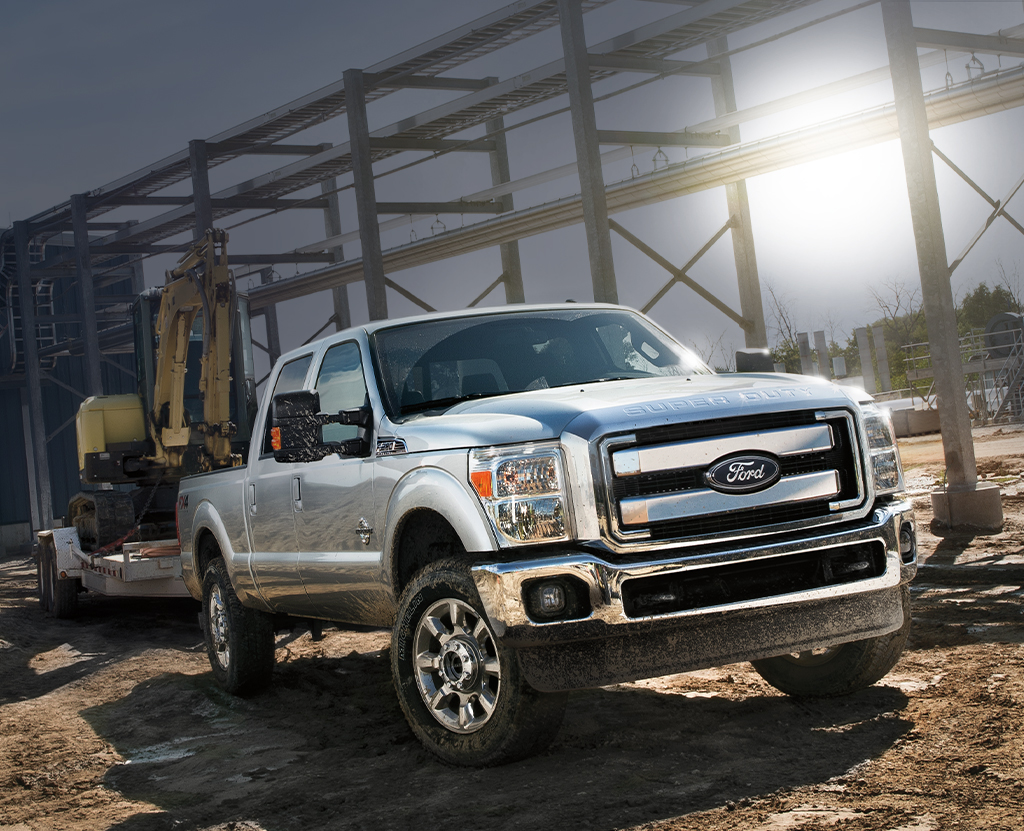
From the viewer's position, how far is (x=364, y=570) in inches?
229

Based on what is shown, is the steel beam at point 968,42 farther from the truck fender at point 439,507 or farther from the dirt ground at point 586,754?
the truck fender at point 439,507

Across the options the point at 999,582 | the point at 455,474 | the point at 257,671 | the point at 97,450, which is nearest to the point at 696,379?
the point at 455,474

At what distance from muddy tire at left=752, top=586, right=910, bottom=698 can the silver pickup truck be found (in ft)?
0.04

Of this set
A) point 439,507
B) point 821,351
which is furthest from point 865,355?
point 439,507

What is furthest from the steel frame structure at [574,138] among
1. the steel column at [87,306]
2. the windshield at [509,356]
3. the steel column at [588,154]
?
the windshield at [509,356]

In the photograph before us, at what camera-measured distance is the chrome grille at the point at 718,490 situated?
15.2 ft

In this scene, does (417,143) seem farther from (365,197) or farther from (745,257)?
(745,257)

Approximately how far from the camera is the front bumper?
455 cm

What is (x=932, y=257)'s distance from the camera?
11898 millimetres

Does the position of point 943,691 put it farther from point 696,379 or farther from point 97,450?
point 97,450

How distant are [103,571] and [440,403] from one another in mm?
8285

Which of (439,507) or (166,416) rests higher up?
(166,416)

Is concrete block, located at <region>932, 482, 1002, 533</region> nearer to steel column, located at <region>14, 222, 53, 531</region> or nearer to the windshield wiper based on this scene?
the windshield wiper

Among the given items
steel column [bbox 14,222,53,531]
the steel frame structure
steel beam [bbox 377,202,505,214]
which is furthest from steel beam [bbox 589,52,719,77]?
steel column [bbox 14,222,53,531]
